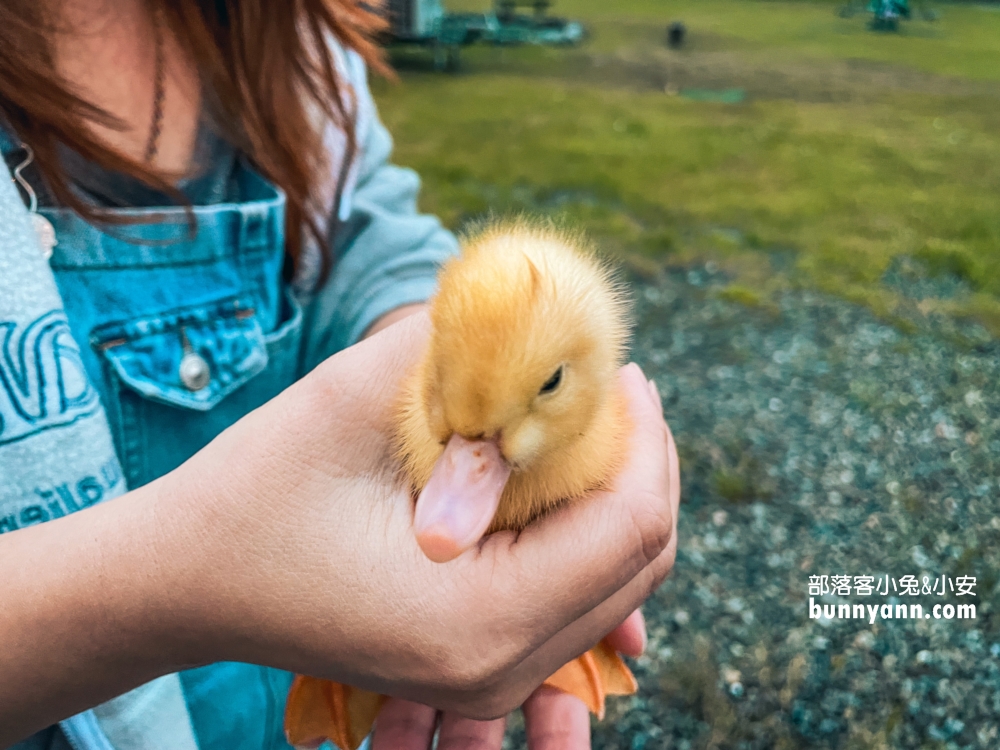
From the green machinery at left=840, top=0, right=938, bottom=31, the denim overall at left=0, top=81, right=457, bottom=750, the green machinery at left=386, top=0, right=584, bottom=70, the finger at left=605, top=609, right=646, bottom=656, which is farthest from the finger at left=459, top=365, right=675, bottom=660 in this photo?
the green machinery at left=386, top=0, right=584, bottom=70

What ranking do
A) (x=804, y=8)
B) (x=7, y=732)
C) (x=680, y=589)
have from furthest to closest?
(x=804, y=8) < (x=680, y=589) < (x=7, y=732)

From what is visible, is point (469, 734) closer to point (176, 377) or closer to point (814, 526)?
point (176, 377)

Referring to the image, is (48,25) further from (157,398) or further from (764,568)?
(764,568)

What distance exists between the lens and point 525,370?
496mm

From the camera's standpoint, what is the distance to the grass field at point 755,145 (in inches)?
95.2

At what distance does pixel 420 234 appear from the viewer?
87 cm

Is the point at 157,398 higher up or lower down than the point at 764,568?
higher up

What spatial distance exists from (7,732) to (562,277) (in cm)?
50

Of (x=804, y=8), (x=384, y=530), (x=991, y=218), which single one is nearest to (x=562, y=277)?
(x=384, y=530)

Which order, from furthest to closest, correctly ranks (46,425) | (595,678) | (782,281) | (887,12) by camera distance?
(782,281) → (887,12) → (595,678) → (46,425)

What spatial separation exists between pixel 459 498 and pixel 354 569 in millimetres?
85

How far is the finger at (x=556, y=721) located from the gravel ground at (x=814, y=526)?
2.62 ft

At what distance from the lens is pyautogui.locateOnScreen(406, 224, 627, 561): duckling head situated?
0.48 metres

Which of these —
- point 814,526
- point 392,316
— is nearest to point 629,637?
point 392,316
